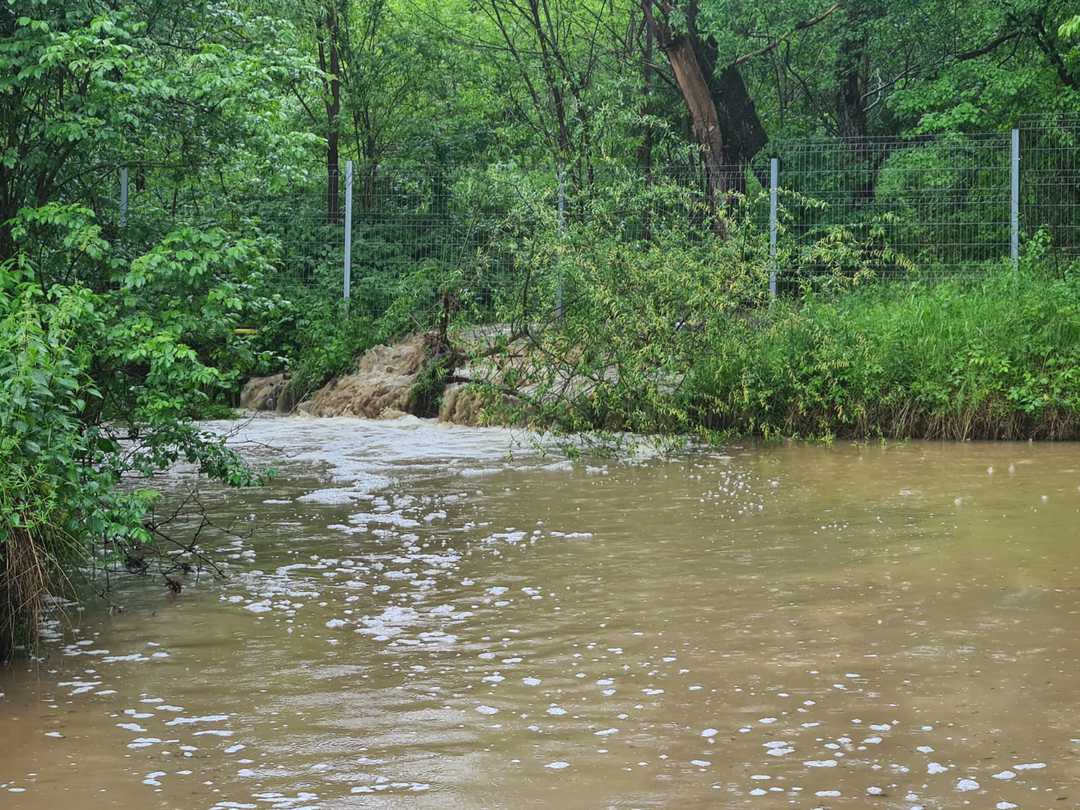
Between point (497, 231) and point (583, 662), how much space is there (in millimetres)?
9232

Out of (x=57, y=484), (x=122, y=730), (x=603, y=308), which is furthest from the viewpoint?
(x=603, y=308)

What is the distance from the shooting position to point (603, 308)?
1230 centimetres

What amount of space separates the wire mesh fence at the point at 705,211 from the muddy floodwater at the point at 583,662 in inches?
201

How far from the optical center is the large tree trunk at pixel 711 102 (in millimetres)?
18250

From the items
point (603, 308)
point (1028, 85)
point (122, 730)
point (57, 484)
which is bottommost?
point (122, 730)

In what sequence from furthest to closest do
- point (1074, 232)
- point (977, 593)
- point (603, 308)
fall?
point (1074, 232), point (603, 308), point (977, 593)

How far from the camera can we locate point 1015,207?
15289 millimetres

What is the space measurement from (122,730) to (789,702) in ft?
7.70

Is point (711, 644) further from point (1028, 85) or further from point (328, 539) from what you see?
point (1028, 85)

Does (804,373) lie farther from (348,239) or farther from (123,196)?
(348,239)

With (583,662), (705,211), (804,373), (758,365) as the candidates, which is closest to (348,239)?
(705,211)

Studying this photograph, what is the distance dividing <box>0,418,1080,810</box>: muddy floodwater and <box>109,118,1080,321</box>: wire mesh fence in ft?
16.7

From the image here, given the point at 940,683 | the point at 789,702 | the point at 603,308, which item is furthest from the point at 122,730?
the point at 603,308

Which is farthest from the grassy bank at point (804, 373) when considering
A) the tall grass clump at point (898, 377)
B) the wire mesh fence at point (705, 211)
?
the wire mesh fence at point (705, 211)
